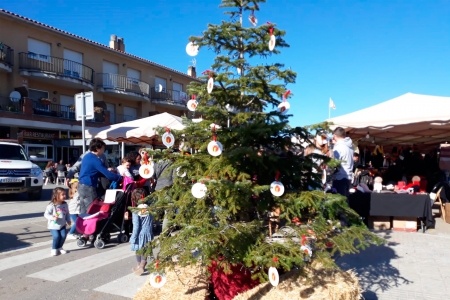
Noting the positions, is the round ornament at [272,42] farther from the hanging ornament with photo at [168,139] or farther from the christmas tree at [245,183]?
the hanging ornament with photo at [168,139]

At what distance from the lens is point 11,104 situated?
20.7 m

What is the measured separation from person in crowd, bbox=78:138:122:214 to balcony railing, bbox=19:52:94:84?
18.3 meters

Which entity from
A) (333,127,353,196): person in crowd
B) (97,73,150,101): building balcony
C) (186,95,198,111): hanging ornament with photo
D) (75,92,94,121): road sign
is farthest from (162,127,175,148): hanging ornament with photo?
(97,73,150,101): building balcony

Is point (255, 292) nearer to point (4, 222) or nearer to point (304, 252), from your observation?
point (304, 252)

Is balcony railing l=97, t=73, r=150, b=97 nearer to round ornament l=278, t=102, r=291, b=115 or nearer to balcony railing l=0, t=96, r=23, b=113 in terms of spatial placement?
balcony railing l=0, t=96, r=23, b=113

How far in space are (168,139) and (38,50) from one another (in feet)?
76.4

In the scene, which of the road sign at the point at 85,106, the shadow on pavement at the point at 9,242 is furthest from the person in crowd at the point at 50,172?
the road sign at the point at 85,106

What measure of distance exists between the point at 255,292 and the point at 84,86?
24.7 m

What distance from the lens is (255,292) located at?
3082 mm

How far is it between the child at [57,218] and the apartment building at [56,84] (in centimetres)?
1361

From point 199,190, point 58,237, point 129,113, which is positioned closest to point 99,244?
point 58,237

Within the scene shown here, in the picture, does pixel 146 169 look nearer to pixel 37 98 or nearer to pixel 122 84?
pixel 37 98

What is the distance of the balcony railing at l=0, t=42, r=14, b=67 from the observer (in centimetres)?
2020

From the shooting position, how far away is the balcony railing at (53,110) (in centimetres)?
2230
